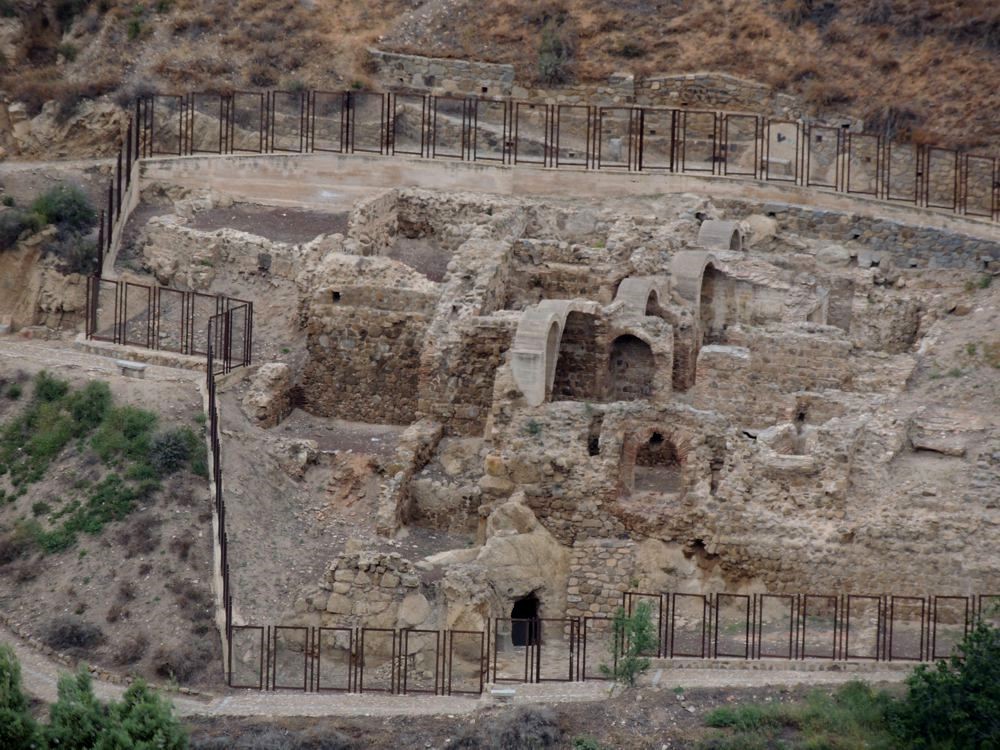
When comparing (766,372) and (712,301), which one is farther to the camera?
(712,301)

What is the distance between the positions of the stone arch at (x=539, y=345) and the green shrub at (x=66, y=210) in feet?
42.5

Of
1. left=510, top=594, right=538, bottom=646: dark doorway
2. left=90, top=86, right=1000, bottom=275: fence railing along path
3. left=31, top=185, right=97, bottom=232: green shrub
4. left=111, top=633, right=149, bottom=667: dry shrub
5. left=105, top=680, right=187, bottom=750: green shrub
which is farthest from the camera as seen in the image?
left=90, top=86, right=1000, bottom=275: fence railing along path

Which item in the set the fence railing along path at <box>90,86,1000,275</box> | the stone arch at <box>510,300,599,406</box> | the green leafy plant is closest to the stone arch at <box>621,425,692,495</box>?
the stone arch at <box>510,300,599,406</box>

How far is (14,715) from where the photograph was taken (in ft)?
135

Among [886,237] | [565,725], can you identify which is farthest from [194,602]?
[886,237]

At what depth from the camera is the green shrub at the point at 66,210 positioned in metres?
60.8

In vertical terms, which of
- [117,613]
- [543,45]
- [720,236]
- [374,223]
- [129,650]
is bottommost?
[129,650]

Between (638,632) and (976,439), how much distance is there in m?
9.25

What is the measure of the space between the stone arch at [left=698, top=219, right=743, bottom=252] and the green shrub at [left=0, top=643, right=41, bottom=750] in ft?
70.5

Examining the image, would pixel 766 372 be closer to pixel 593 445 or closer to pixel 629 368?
pixel 629 368

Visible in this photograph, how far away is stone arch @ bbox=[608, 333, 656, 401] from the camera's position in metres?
53.9

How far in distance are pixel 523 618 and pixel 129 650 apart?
7.01 metres

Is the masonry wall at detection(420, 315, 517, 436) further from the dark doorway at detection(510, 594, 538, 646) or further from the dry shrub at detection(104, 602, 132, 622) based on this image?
the dry shrub at detection(104, 602, 132, 622)

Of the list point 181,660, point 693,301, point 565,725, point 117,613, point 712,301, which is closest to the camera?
point 565,725
